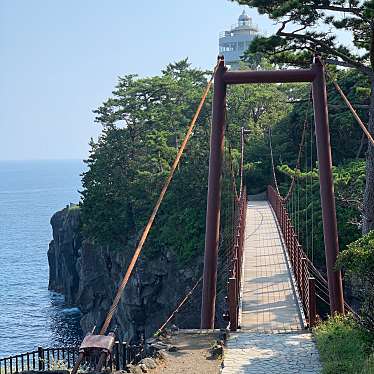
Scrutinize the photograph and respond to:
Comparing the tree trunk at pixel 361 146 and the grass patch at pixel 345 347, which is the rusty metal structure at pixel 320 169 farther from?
the tree trunk at pixel 361 146

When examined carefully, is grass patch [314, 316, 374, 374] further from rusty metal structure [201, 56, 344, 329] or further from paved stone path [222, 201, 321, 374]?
rusty metal structure [201, 56, 344, 329]

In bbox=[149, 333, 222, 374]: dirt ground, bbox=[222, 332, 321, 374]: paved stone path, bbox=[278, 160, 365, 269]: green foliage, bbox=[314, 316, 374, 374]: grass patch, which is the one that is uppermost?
bbox=[278, 160, 365, 269]: green foliage

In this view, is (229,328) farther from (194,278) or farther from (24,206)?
(24,206)

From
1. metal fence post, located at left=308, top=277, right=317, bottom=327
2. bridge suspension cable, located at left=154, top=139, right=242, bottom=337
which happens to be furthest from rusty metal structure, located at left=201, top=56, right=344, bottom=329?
bridge suspension cable, located at left=154, top=139, right=242, bottom=337

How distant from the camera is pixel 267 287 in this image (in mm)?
13703

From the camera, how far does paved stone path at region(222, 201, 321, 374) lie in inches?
340

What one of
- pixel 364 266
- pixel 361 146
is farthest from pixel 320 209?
pixel 364 266

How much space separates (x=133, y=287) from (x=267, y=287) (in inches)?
701

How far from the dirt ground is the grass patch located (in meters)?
1.41

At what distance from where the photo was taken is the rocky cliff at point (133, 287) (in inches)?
1117

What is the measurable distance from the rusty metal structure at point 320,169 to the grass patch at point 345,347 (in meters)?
1.31

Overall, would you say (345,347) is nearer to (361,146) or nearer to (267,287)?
(267,287)

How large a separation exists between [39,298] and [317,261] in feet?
106

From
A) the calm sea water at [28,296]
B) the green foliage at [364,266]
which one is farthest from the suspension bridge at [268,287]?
the calm sea water at [28,296]
